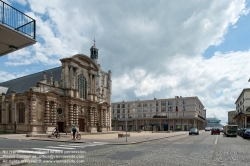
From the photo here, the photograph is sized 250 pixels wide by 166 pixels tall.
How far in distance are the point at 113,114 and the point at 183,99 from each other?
115 ft

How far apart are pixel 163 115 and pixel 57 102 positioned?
2488 inches

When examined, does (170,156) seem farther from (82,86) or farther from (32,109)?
(82,86)

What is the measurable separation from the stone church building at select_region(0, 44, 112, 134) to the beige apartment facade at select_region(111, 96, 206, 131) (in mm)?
41759

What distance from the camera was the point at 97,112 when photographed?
174 feet

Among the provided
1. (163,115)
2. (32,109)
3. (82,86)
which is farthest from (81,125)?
(163,115)

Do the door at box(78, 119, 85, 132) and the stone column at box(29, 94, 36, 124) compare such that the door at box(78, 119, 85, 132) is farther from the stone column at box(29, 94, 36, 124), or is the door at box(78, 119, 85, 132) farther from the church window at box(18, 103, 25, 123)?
the stone column at box(29, 94, 36, 124)

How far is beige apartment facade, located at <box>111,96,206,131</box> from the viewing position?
94000mm

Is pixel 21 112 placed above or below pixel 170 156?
above

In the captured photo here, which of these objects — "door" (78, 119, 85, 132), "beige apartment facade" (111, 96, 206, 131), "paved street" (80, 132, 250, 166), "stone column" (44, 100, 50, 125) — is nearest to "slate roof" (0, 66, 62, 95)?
"stone column" (44, 100, 50, 125)

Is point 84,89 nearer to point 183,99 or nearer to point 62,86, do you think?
point 62,86

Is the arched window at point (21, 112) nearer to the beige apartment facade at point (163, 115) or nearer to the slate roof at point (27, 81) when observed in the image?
the slate roof at point (27, 81)

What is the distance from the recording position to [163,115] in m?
97.3

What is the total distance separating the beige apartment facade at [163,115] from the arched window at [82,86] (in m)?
42.9

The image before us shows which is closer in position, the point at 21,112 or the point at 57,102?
the point at 21,112
